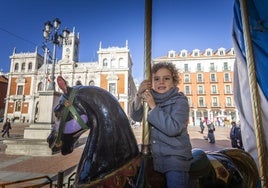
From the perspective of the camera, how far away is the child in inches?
46.4

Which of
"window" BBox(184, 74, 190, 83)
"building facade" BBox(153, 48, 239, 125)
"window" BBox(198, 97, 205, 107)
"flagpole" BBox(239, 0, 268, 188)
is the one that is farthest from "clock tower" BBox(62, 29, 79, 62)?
"flagpole" BBox(239, 0, 268, 188)

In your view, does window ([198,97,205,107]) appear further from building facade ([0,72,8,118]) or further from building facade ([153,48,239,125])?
building facade ([0,72,8,118])

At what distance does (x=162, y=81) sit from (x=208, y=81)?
37.7 meters

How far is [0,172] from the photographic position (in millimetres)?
4406

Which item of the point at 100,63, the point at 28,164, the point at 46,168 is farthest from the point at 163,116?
the point at 100,63

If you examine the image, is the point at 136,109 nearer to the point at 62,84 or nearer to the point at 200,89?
the point at 62,84

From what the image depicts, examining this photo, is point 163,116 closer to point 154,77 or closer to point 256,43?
point 154,77

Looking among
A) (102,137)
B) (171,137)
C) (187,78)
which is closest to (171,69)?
(171,137)

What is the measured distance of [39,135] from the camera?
7.13 m

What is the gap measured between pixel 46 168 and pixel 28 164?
32.9 inches

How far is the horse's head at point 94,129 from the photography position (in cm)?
116

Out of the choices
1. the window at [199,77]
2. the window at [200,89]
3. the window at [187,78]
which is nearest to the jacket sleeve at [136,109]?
the window at [187,78]

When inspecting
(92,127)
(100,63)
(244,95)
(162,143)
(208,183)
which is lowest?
(208,183)

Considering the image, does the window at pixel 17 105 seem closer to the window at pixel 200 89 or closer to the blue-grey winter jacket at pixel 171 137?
the window at pixel 200 89
